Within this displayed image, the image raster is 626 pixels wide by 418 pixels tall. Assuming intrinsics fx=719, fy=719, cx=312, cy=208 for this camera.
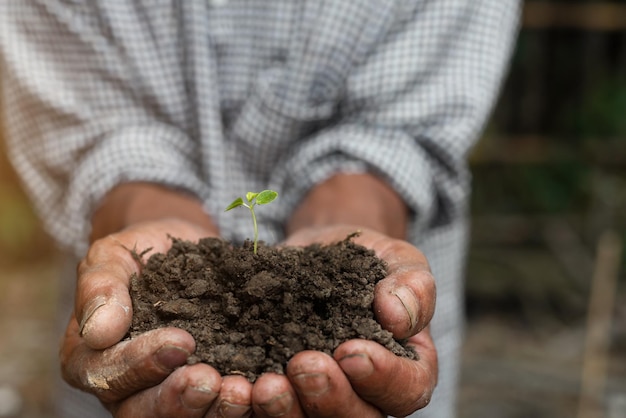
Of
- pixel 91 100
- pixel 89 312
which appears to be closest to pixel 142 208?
pixel 91 100

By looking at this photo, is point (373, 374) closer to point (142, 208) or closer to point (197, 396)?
point (197, 396)

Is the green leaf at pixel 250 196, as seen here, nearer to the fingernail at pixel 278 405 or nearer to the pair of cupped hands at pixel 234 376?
the pair of cupped hands at pixel 234 376

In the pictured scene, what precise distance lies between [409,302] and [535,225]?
120 inches

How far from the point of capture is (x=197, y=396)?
976mm

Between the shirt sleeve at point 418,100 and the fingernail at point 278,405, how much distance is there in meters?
0.68

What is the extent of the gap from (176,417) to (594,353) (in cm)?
244

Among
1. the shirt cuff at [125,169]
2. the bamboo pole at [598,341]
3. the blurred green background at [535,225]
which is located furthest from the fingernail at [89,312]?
the blurred green background at [535,225]

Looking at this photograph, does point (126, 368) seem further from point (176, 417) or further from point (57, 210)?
point (57, 210)

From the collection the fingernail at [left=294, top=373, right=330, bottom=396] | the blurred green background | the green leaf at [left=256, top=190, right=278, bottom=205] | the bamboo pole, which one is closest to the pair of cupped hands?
the fingernail at [left=294, top=373, right=330, bottom=396]

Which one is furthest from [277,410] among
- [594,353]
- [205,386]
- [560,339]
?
[560,339]

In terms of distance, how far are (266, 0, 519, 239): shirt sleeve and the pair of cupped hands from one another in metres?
0.45

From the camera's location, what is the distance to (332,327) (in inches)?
43.2

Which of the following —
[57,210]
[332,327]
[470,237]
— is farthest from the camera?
[470,237]

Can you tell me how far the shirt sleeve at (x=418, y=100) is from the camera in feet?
5.25
